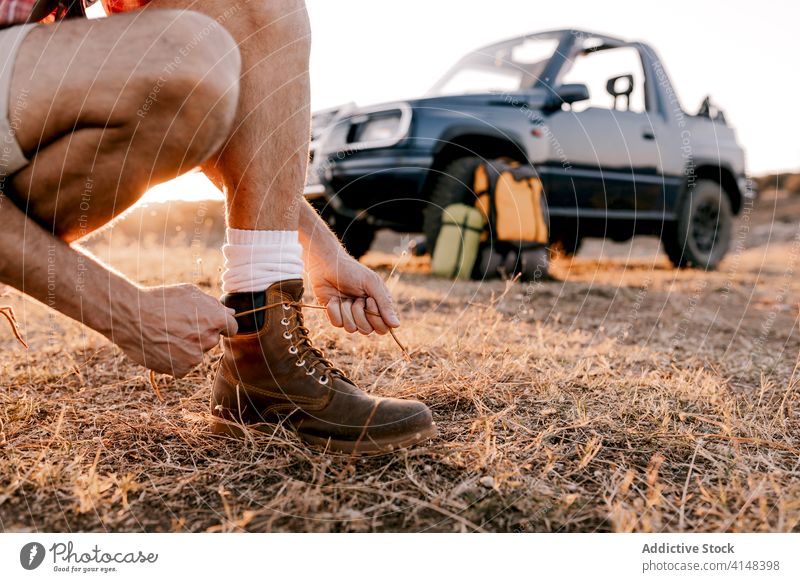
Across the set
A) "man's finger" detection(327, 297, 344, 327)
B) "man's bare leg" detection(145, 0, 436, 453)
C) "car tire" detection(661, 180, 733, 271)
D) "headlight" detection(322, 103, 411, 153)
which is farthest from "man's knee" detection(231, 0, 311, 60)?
"car tire" detection(661, 180, 733, 271)

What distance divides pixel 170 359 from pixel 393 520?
1.75 ft

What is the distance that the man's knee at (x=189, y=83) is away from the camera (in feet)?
3.96

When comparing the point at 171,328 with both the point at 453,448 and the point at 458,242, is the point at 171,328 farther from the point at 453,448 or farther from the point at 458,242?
the point at 458,242

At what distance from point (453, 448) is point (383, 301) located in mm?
427

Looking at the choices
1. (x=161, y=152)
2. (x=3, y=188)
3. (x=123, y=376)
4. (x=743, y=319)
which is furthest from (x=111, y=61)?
(x=743, y=319)

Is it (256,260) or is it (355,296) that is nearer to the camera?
(256,260)

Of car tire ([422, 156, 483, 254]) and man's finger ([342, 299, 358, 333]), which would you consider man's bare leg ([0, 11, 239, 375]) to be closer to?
man's finger ([342, 299, 358, 333])

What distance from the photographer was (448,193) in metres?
4.21

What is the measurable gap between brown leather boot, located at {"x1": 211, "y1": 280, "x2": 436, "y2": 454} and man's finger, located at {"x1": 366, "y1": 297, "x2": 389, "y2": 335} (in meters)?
0.19

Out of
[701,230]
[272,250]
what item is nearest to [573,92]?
[701,230]

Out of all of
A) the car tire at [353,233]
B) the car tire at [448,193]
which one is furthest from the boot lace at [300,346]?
the car tire at [353,233]

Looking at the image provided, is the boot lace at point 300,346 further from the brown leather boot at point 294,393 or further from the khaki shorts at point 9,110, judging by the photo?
the khaki shorts at point 9,110

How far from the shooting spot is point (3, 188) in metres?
1.20

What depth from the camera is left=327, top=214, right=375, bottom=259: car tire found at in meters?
4.73
